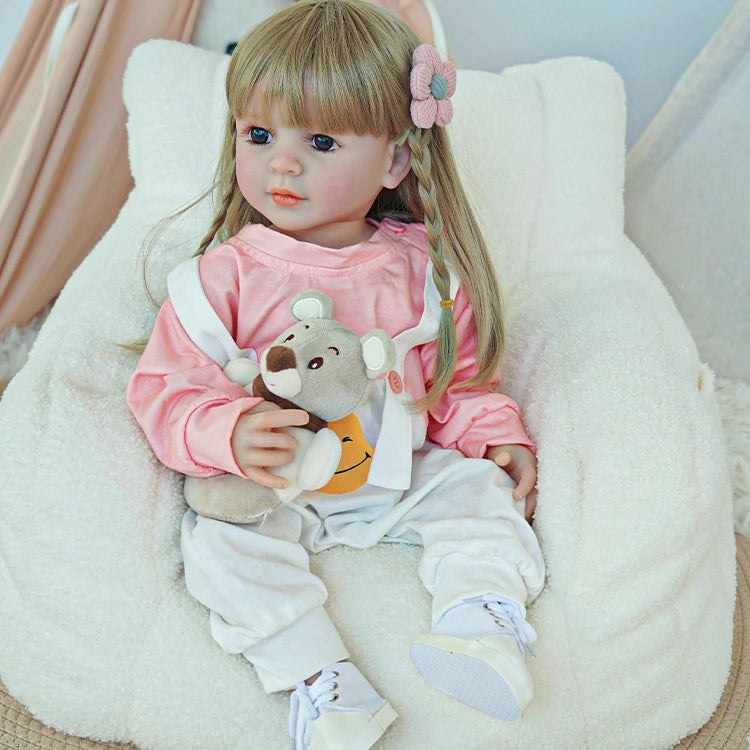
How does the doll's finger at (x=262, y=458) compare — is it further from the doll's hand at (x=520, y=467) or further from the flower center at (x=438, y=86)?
the flower center at (x=438, y=86)

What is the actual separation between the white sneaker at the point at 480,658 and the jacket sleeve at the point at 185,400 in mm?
269

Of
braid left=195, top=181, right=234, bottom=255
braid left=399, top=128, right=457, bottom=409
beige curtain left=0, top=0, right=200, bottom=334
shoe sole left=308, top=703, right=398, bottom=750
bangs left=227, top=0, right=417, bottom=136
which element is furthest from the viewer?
beige curtain left=0, top=0, right=200, bottom=334

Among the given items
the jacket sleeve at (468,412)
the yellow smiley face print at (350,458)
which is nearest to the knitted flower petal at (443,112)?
the jacket sleeve at (468,412)

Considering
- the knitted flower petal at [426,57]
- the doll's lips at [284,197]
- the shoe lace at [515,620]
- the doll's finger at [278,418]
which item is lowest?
the shoe lace at [515,620]

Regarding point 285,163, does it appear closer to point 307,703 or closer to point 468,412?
point 468,412

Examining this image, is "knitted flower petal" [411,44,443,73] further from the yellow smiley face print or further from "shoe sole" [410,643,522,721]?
"shoe sole" [410,643,522,721]

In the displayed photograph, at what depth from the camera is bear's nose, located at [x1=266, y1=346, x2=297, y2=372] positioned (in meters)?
0.97

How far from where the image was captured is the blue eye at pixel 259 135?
3.43 feet

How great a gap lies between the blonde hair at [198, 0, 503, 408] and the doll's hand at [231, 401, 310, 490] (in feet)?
0.73

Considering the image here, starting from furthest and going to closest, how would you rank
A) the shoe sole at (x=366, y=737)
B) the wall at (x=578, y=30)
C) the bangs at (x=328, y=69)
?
the wall at (x=578, y=30), the bangs at (x=328, y=69), the shoe sole at (x=366, y=737)

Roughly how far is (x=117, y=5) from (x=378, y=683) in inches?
46.0

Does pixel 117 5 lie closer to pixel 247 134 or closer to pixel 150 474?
pixel 247 134

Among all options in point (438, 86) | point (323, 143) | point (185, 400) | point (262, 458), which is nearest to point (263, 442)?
point (262, 458)

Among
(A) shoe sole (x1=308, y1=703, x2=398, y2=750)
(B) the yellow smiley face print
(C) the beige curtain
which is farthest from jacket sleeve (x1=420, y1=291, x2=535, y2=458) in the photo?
(C) the beige curtain
